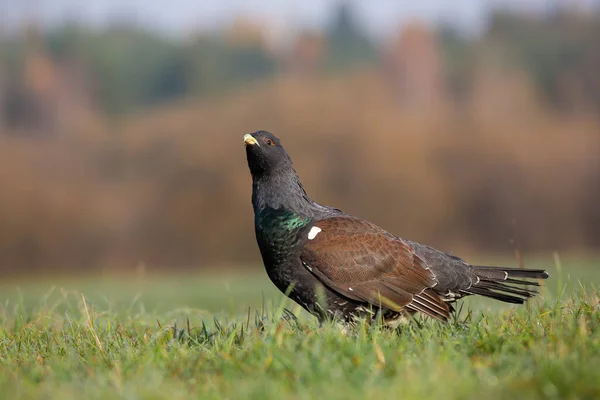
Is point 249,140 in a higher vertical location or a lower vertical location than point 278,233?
higher

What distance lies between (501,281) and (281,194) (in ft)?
5.58

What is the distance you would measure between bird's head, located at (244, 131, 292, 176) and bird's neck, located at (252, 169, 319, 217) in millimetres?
44

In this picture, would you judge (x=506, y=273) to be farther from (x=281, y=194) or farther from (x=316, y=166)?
(x=316, y=166)

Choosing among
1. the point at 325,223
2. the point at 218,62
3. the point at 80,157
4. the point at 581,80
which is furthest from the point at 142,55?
the point at 325,223

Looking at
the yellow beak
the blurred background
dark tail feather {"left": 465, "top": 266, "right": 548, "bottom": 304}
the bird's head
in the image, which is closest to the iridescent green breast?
the bird's head

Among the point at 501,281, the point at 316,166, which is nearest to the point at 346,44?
the point at 316,166

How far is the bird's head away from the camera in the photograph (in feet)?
19.5

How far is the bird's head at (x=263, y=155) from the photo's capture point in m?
5.95

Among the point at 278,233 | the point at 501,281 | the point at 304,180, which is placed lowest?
the point at 304,180

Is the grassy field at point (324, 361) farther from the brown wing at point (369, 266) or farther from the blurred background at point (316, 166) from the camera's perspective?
the blurred background at point (316, 166)

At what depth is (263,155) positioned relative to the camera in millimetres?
5969

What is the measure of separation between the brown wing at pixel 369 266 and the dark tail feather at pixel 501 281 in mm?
478

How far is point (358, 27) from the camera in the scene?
6544 cm

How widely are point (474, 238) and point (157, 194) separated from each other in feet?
35.3
